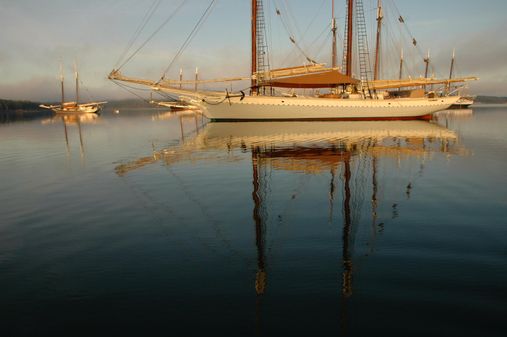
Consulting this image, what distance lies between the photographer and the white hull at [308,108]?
4319cm

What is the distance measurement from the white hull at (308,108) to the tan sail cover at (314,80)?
1.72 metres

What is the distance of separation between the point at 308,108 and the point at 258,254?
39.5 m

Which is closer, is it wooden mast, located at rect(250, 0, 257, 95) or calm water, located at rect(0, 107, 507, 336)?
calm water, located at rect(0, 107, 507, 336)

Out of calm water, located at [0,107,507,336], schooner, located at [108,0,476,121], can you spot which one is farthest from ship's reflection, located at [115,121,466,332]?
schooner, located at [108,0,476,121]

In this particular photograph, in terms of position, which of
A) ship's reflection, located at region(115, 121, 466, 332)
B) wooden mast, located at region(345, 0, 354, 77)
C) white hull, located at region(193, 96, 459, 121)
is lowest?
ship's reflection, located at region(115, 121, 466, 332)

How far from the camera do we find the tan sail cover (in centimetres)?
4303

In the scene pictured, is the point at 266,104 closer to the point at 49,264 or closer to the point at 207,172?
the point at 207,172

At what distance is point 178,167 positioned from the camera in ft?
49.9

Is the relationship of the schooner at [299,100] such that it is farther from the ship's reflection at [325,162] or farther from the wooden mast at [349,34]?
the ship's reflection at [325,162]

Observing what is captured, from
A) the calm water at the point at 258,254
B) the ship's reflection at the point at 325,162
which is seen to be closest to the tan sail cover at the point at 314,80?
the ship's reflection at the point at 325,162

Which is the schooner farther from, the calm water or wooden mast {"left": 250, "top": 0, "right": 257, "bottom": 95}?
the calm water

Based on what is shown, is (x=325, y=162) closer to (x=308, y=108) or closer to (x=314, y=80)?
(x=308, y=108)

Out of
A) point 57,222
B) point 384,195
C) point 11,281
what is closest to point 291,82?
point 384,195

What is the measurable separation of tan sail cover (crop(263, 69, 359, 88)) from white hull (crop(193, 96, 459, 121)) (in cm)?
172
